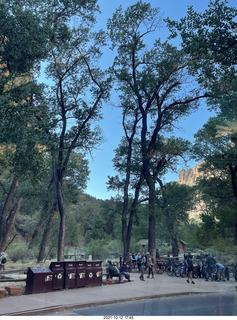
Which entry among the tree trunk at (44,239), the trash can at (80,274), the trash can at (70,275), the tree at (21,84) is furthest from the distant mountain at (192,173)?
the trash can at (70,275)

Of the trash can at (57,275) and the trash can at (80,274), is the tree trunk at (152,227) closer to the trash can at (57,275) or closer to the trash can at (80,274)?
the trash can at (80,274)

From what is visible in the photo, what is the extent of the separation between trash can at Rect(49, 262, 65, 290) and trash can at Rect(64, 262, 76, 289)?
7.3 inches

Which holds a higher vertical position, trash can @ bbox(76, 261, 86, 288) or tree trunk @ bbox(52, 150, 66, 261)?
tree trunk @ bbox(52, 150, 66, 261)

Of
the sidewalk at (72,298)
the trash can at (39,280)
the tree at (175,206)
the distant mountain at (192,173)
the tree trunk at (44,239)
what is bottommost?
the sidewalk at (72,298)

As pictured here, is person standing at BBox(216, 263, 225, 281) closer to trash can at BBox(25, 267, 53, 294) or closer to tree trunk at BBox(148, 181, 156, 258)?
tree trunk at BBox(148, 181, 156, 258)

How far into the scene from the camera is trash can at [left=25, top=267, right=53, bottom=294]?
41.6 feet

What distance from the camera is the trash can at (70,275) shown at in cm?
1405

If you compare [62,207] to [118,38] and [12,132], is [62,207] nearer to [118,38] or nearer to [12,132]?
[12,132]

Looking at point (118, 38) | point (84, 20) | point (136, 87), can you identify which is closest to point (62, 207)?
point (136, 87)

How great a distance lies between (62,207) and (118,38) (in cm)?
1836

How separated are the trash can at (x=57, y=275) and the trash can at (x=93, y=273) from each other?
1.57 meters

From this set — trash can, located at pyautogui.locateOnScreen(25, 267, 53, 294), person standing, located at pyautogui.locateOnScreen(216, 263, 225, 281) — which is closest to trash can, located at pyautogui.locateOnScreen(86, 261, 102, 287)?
trash can, located at pyautogui.locateOnScreen(25, 267, 53, 294)

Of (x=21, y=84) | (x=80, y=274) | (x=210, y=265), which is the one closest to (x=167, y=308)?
(x=80, y=274)

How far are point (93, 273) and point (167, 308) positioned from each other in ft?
19.7
